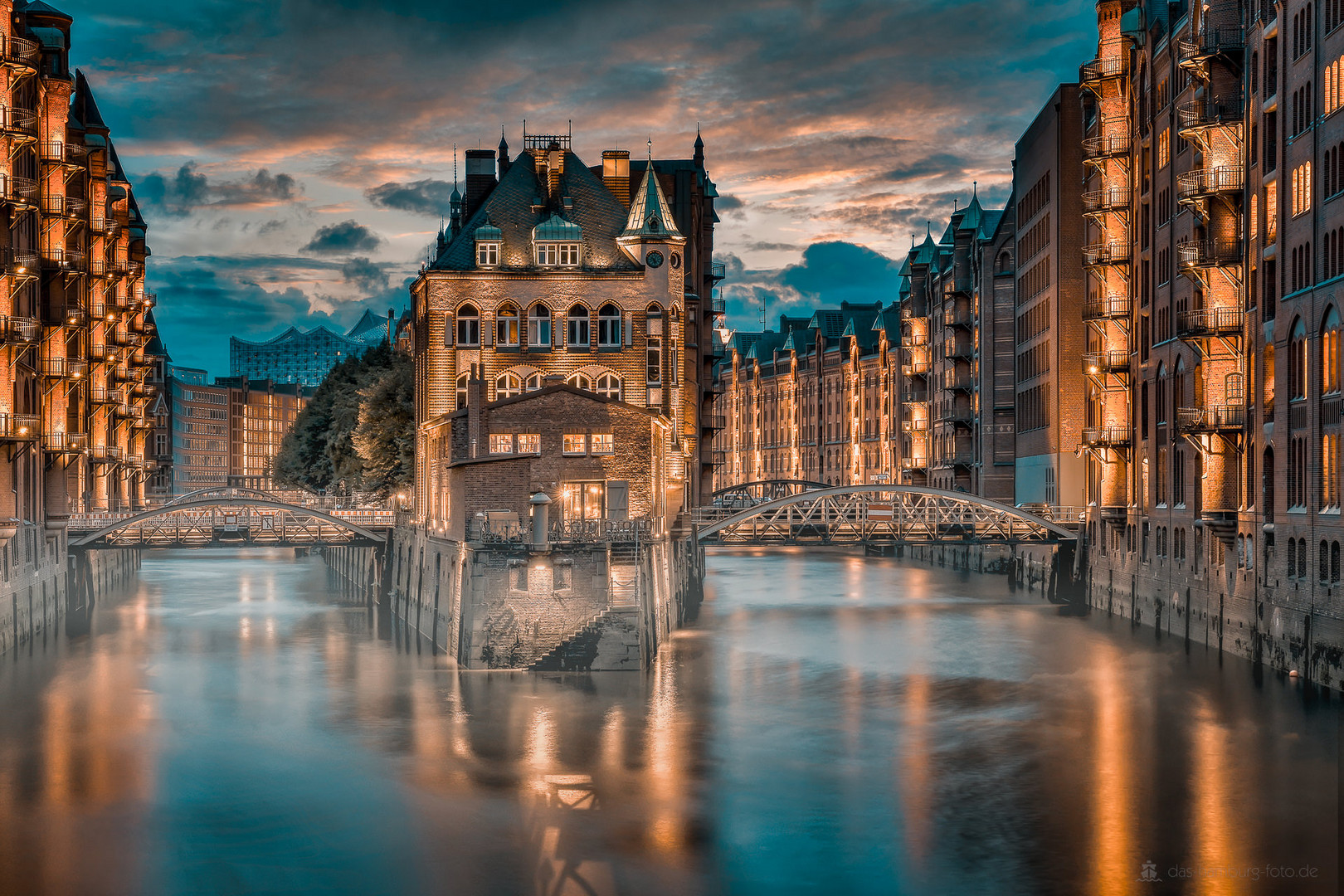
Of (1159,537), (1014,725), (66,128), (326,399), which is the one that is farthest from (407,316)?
(1014,725)

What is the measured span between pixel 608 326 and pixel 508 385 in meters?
5.46

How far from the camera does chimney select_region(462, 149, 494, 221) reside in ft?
273

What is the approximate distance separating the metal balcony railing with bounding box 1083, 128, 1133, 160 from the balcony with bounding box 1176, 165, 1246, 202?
15545 mm

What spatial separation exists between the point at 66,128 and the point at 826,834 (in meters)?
53.3

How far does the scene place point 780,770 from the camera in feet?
131

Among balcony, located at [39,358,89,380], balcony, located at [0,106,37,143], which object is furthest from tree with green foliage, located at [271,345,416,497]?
balcony, located at [0,106,37,143]

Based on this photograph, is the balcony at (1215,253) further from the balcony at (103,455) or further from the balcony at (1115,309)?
the balcony at (103,455)

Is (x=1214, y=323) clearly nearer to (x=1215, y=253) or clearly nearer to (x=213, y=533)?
(x=1215, y=253)

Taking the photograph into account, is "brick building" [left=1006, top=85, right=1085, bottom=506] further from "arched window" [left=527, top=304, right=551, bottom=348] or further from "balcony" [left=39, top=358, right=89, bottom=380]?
"balcony" [left=39, top=358, right=89, bottom=380]

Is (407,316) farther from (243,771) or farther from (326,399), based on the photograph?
(243,771)

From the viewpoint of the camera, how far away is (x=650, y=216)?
7494cm

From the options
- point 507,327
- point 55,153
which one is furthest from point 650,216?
point 55,153

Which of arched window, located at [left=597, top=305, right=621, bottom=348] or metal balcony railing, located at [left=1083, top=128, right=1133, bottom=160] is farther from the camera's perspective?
arched window, located at [left=597, top=305, right=621, bottom=348]

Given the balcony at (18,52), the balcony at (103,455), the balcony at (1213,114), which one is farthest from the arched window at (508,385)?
the balcony at (1213,114)
